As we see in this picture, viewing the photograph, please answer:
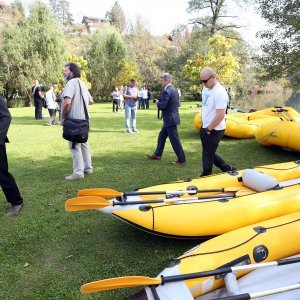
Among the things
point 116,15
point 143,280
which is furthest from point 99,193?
point 116,15

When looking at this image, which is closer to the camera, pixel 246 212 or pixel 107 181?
pixel 246 212

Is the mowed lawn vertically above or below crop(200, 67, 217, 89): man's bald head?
below

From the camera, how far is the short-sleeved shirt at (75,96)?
14.3ft

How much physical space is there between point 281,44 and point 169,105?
255 inches

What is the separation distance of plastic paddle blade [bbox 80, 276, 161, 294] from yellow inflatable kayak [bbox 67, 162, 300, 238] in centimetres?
91

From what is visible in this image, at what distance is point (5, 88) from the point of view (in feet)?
83.0

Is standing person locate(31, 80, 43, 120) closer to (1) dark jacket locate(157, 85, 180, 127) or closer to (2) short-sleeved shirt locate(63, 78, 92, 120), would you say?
(1) dark jacket locate(157, 85, 180, 127)

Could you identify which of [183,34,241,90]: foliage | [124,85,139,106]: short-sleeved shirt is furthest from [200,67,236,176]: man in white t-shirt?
[183,34,241,90]: foliage

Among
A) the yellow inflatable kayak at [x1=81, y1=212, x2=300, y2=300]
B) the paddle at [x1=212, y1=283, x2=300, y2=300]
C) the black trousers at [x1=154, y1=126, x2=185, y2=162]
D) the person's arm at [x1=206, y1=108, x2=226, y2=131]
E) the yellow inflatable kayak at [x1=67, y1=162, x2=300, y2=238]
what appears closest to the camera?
the paddle at [x1=212, y1=283, x2=300, y2=300]

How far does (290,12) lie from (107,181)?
7.92 m

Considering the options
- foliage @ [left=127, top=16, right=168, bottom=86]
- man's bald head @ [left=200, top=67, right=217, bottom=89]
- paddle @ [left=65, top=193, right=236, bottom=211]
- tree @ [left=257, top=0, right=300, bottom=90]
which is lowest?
paddle @ [left=65, top=193, right=236, bottom=211]

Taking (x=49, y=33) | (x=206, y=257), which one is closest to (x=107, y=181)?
(x=206, y=257)

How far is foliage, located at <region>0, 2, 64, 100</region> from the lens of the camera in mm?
22875

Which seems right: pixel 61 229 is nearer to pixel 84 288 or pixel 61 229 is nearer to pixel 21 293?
pixel 21 293
